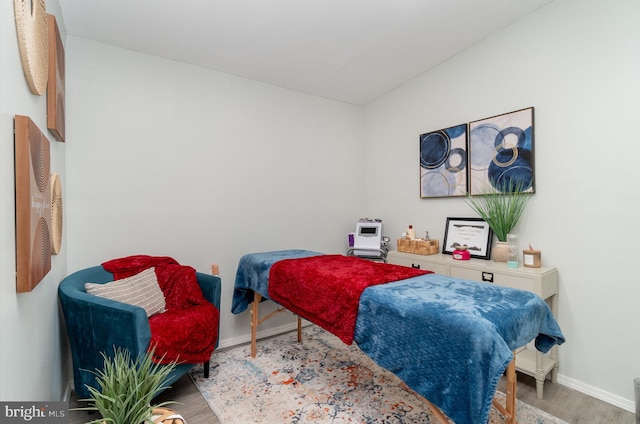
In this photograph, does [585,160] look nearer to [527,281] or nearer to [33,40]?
[527,281]

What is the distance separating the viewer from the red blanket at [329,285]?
5.29ft

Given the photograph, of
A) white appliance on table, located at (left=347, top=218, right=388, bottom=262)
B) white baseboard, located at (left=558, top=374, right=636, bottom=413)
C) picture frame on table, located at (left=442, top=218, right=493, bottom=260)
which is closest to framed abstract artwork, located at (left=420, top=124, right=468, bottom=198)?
picture frame on table, located at (left=442, top=218, right=493, bottom=260)

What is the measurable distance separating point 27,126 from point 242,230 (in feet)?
6.68

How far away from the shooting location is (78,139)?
2262mm

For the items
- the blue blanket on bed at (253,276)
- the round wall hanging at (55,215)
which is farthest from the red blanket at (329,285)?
the round wall hanging at (55,215)

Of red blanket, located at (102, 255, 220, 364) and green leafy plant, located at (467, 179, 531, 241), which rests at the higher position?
green leafy plant, located at (467, 179, 531, 241)

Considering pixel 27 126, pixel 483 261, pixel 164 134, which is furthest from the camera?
pixel 164 134

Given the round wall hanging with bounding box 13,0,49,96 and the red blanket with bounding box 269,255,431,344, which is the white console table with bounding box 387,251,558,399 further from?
the round wall hanging with bounding box 13,0,49,96

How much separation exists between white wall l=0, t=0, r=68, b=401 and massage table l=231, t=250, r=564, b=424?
1.25 metres

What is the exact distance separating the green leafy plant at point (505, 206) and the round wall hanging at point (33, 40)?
8.94 ft

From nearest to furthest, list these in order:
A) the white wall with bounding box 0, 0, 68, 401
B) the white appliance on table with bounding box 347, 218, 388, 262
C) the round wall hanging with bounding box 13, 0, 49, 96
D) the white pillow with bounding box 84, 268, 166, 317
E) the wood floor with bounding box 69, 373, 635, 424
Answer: the white wall with bounding box 0, 0, 68, 401, the round wall hanging with bounding box 13, 0, 49, 96, the wood floor with bounding box 69, 373, 635, 424, the white pillow with bounding box 84, 268, 166, 317, the white appliance on table with bounding box 347, 218, 388, 262

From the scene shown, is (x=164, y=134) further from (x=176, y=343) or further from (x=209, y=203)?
(x=176, y=343)

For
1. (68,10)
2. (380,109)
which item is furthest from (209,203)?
(380,109)

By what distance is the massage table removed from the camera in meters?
1.10
